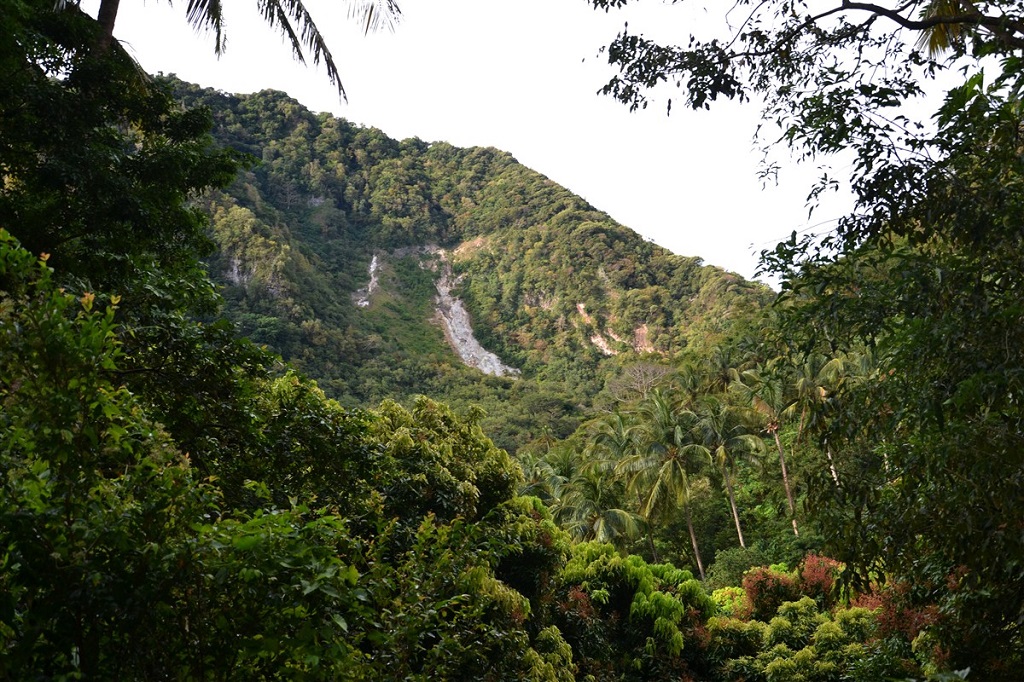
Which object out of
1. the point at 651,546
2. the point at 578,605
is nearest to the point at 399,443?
the point at 578,605

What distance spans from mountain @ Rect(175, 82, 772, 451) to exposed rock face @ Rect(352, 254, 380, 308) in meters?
0.20

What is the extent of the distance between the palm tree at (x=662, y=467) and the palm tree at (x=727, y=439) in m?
0.71

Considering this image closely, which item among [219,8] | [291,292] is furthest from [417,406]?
[291,292]

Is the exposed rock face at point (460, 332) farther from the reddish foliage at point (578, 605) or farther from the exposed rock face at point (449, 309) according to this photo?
the reddish foliage at point (578, 605)

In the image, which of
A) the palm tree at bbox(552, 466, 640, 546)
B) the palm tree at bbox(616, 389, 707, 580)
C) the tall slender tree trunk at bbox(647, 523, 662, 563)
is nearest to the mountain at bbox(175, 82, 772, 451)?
the palm tree at bbox(616, 389, 707, 580)

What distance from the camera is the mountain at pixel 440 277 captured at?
60.2m

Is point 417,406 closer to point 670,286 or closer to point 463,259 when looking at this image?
point 670,286

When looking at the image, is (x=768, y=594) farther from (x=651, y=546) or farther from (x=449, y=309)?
(x=449, y=309)

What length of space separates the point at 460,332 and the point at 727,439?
59790 millimetres

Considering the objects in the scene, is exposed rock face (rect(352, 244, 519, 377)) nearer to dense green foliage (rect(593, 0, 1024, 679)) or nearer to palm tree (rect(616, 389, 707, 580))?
palm tree (rect(616, 389, 707, 580))

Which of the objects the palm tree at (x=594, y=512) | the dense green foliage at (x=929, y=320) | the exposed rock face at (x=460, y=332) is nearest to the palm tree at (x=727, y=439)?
the palm tree at (x=594, y=512)

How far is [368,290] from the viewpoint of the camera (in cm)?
8850

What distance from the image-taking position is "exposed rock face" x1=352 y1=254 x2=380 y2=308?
85312 millimetres

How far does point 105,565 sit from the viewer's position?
256 centimetres
